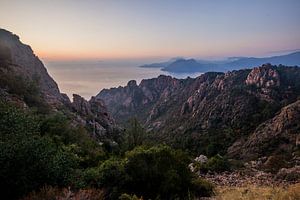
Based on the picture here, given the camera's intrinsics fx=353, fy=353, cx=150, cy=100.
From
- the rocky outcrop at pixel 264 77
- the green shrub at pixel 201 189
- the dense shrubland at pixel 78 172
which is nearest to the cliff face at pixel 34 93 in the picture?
the dense shrubland at pixel 78 172

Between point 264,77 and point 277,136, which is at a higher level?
point 264,77

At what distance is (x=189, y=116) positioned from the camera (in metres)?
78.6

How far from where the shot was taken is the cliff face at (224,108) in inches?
2105

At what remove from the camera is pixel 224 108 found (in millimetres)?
68000

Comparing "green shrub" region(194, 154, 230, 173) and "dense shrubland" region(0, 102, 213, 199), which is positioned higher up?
"dense shrubland" region(0, 102, 213, 199)

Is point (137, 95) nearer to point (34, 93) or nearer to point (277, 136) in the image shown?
point (277, 136)

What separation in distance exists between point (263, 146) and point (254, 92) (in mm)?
34728

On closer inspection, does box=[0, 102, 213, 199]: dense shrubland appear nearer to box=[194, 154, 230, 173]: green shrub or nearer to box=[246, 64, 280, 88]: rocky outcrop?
box=[194, 154, 230, 173]: green shrub

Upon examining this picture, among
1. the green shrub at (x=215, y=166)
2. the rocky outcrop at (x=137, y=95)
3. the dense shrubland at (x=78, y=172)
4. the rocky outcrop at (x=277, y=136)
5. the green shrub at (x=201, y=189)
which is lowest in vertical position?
the rocky outcrop at (x=137, y=95)

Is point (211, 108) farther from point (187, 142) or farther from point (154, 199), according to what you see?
point (154, 199)

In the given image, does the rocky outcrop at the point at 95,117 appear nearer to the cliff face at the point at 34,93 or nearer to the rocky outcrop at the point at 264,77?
the cliff face at the point at 34,93

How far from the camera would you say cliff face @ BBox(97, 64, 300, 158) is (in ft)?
175

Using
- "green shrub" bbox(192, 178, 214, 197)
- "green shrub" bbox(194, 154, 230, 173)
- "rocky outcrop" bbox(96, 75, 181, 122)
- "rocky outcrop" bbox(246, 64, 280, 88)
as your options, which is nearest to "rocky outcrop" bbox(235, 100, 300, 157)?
"green shrub" bbox(194, 154, 230, 173)

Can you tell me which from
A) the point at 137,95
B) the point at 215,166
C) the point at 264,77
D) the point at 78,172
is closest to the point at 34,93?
the point at 215,166
